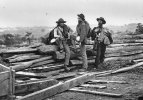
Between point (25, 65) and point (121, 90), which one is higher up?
point (25, 65)

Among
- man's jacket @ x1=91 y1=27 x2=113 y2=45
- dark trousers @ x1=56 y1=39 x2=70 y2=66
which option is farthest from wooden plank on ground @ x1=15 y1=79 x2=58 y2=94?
man's jacket @ x1=91 y1=27 x2=113 y2=45

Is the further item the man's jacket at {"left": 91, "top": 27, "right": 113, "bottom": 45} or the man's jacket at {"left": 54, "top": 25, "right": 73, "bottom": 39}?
the man's jacket at {"left": 91, "top": 27, "right": 113, "bottom": 45}

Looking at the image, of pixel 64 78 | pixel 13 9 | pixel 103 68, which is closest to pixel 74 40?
pixel 103 68

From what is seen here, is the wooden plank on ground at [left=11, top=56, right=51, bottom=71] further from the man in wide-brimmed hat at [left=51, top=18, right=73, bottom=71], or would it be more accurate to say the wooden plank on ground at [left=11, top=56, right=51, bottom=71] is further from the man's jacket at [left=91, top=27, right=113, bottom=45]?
the man's jacket at [left=91, top=27, right=113, bottom=45]

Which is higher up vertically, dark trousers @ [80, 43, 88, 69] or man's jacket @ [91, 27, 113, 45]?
man's jacket @ [91, 27, 113, 45]

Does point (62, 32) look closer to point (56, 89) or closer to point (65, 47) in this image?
point (65, 47)

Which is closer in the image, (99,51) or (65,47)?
(65,47)

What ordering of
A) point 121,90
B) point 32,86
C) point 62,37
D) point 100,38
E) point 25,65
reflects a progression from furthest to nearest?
point 100,38
point 62,37
point 25,65
point 121,90
point 32,86

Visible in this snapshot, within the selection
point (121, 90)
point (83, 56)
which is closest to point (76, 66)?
point (83, 56)

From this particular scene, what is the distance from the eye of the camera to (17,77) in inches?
393

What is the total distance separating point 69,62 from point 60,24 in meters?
1.61

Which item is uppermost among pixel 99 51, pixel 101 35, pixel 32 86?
pixel 101 35

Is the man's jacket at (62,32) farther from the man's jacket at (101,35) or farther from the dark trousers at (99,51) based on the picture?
the dark trousers at (99,51)

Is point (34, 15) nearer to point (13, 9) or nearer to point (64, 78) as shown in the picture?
point (13, 9)
